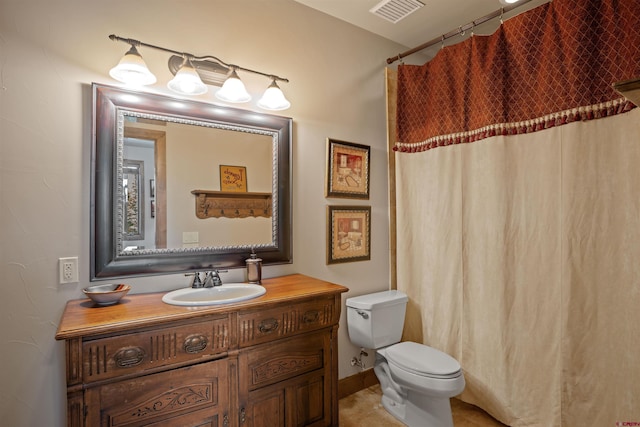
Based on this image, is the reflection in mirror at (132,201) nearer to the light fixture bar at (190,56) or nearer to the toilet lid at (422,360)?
the light fixture bar at (190,56)

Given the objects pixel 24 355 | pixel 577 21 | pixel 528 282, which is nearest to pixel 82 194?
pixel 24 355

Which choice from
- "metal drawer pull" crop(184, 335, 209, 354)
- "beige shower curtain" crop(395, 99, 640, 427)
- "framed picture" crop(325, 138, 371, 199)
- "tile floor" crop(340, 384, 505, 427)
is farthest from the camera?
"framed picture" crop(325, 138, 371, 199)

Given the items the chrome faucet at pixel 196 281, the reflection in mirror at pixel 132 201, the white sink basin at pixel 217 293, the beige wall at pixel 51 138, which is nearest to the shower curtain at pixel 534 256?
the white sink basin at pixel 217 293

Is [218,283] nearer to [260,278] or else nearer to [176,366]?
[260,278]

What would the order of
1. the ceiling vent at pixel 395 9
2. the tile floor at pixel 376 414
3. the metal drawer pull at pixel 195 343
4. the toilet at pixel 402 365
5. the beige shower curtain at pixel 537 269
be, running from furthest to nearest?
1. the ceiling vent at pixel 395 9
2. the tile floor at pixel 376 414
3. the toilet at pixel 402 365
4. the beige shower curtain at pixel 537 269
5. the metal drawer pull at pixel 195 343

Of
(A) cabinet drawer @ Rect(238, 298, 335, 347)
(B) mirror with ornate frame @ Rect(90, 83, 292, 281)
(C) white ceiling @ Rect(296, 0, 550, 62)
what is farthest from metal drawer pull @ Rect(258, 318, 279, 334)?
(C) white ceiling @ Rect(296, 0, 550, 62)

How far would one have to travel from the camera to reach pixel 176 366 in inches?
53.7

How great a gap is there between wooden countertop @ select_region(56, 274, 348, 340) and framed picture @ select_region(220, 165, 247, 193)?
0.64m

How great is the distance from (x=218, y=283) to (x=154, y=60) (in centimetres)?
124

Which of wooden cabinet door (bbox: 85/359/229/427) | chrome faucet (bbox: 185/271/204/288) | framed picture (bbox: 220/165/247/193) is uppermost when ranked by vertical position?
framed picture (bbox: 220/165/247/193)

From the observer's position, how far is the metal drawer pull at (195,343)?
1.38 meters

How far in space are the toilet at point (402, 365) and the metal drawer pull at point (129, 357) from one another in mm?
1399

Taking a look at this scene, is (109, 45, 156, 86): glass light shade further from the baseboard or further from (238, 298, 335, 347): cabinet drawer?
the baseboard

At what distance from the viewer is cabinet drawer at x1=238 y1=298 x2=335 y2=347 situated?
5.00 feet
